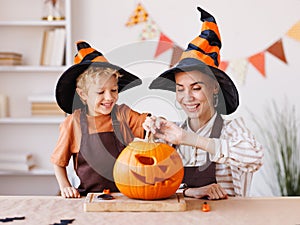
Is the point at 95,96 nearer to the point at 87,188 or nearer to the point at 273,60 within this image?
the point at 87,188

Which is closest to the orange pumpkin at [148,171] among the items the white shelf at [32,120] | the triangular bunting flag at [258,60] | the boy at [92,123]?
the boy at [92,123]

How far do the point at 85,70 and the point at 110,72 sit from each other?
10 centimetres

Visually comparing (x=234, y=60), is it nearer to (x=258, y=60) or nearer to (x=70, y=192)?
(x=258, y=60)

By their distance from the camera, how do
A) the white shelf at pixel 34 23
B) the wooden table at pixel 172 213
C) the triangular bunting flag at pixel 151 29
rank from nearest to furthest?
the wooden table at pixel 172 213, the white shelf at pixel 34 23, the triangular bunting flag at pixel 151 29

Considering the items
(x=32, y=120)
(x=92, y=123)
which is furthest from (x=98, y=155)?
(x=32, y=120)

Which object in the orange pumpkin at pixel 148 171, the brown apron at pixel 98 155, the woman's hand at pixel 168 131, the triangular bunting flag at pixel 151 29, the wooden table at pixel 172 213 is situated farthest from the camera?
the triangular bunting flag at pixel 151 29

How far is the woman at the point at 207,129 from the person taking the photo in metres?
1.80

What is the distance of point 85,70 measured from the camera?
1.84 metres

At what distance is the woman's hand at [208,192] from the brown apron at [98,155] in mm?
256

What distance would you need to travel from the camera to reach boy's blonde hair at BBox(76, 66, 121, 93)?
179 centimetres

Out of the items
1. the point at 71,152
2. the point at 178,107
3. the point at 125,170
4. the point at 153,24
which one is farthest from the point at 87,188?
the point at 153,24

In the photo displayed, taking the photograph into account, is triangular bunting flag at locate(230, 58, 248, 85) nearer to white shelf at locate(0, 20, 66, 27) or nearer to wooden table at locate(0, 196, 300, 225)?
white shelf at locate(0, 20, 66, 27)

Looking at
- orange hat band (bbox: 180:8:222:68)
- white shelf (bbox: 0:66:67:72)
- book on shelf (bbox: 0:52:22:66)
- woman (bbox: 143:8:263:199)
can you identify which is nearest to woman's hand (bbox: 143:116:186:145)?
woman (bbox: 143:8:263:199)

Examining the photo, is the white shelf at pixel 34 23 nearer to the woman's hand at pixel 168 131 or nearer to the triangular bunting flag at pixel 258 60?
the triangular bunting flag at pixel 258 60
